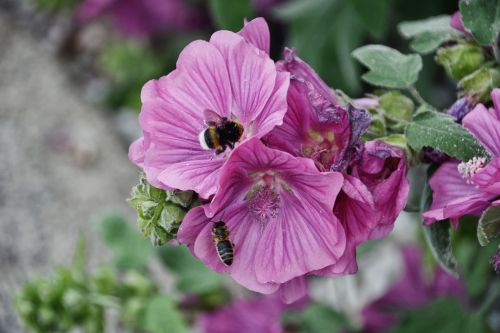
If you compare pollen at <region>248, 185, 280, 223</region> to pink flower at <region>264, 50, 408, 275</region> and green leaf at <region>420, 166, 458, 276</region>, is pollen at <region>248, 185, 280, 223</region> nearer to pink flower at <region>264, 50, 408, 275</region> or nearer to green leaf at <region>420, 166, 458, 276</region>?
pink flower at <region>264, 50, 408, 275</region>

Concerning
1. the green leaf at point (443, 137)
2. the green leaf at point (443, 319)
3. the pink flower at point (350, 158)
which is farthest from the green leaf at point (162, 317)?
the green leaf at point (443, 137)

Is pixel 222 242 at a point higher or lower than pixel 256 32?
lower

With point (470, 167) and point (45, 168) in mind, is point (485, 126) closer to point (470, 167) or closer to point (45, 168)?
point (470, 167)

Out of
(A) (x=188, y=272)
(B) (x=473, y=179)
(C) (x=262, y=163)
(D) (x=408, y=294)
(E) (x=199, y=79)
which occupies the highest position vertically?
(E) (x=199, y=79)

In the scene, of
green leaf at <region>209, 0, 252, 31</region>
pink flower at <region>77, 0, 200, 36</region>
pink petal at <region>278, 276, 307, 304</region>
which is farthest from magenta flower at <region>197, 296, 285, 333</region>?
pink flower at <region>77, 0, 200, 36</region>

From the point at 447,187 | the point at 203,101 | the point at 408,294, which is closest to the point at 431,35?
the point at 447,187

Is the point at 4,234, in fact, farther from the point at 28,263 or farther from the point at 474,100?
the point at 474,100

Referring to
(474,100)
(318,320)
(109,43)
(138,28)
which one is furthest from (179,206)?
(109,43)
